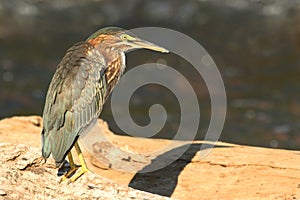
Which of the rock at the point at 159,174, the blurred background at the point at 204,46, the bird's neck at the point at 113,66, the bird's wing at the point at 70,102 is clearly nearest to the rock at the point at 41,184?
the rock at the point at 159,174

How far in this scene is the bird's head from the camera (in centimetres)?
352

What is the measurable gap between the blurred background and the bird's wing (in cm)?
362

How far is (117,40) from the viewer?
354 cm

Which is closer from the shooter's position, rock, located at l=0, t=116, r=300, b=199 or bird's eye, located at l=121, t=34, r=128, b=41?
rock, located at l=0, t=116, r=300, b=199

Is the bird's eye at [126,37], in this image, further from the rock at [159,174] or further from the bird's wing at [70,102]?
the rock at [159,174]

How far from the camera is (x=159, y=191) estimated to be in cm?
366

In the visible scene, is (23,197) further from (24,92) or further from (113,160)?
(24,92)

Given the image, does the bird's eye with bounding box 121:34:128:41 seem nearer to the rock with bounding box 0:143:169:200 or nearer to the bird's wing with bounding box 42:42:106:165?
the bird's wing with bounding box 42:42:106:165

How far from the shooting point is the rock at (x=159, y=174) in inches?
124

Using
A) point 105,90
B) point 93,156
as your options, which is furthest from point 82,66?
point 93,156

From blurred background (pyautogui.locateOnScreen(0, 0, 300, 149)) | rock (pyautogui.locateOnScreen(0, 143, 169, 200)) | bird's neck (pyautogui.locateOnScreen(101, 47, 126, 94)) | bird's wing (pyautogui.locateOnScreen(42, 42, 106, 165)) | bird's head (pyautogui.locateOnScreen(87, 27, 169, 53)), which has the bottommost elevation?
rock (pyautogui.locateOnScreen(0, 143, 169, 200))

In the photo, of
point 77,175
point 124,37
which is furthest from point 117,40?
point 77,175

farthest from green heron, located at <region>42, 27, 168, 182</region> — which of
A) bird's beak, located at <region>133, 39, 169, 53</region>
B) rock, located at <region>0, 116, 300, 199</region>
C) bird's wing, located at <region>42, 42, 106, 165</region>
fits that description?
bird's beak, located at <region>133, 39, 169, 53</region>

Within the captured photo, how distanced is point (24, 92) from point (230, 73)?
2375mm
